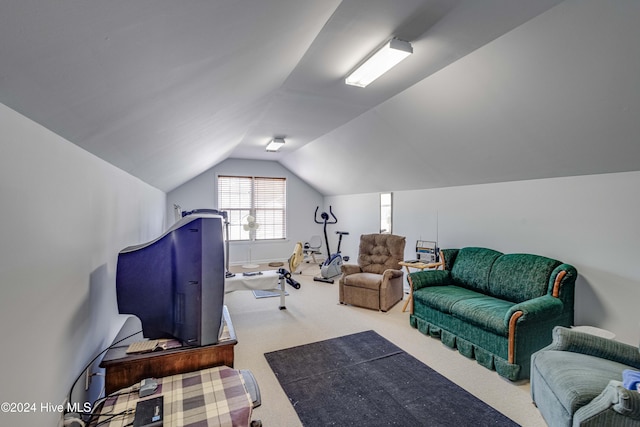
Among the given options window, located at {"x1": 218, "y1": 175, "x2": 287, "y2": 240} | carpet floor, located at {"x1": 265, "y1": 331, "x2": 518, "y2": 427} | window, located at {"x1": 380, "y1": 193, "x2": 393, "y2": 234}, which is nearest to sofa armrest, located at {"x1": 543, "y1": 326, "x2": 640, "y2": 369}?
carpet floor, located at {"x1": 265, "y1": 331, "x2": 518, "y2": 427}

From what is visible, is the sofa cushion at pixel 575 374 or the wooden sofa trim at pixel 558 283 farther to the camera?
the wooden sofa trim at pixel 558 283

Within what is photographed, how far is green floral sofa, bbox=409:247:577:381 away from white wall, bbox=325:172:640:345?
298 mm

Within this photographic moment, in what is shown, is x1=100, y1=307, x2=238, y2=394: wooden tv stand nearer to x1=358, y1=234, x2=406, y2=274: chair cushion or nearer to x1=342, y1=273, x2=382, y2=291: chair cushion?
x1=342, y1=273, x2=382, y2=291: chair cushion

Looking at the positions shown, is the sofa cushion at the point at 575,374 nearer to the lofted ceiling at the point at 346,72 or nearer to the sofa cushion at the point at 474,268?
the sofa cushion at the point at 474,268

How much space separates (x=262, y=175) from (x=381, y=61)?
5.68 m

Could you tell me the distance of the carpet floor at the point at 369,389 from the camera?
206 centimetres

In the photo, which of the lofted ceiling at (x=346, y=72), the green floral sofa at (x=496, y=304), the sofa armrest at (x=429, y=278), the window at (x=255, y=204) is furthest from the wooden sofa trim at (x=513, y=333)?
the window at (x=255, y=204)

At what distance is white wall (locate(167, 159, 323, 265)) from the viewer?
7020 mm

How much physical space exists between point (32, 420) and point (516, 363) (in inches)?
120

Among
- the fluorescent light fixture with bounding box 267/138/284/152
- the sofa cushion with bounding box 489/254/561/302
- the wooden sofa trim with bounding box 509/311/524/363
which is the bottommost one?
the wooden sofa trim with bounding box 509/311/524/363

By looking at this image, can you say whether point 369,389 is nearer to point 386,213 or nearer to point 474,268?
point 474,268

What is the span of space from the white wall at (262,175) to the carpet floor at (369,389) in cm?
473

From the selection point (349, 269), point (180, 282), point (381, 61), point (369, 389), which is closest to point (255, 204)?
point (349, 269)

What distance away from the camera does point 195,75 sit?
1490 millimetres
